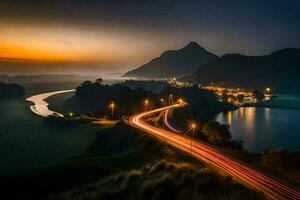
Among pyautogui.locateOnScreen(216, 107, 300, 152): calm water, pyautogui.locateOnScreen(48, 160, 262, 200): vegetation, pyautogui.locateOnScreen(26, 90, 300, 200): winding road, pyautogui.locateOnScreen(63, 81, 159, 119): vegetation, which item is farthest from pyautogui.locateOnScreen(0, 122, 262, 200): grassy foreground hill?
pyautogui.locateOnScreen(63, 81, 159, 119): vegetation

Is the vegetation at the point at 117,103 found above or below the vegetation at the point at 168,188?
below

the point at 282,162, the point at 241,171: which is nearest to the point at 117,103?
the point at 282,162

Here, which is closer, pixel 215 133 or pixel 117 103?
pixel 215 133

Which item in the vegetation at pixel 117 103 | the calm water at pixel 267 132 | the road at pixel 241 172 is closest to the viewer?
the road at pixel 241 172

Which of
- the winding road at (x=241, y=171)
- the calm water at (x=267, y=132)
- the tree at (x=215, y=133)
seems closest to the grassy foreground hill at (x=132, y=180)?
the winding road at (x=241, y=171)

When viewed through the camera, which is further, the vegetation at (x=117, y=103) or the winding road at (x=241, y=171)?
the vegetation at (x=117, y=103)

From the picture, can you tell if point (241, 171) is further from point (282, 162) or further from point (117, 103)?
point (117, 103)

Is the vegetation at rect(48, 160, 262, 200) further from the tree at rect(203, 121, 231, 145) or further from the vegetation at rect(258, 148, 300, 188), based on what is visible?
the tree at rect(203, 121, 231, 145)

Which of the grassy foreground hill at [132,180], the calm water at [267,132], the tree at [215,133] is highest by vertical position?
the grassy foreground hill at [132,180]

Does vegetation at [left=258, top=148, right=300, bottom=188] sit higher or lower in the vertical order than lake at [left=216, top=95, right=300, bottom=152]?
higher

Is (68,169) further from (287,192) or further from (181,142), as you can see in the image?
(287,192)

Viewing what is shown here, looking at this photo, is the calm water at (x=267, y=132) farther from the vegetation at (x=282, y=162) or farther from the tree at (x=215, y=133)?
the vegetation at (x=282, y=162)

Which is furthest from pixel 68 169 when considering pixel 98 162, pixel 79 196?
pixel 79 196
